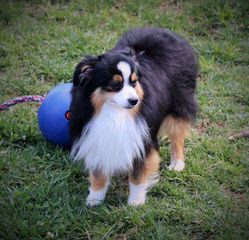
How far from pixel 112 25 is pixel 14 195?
3.18 meters

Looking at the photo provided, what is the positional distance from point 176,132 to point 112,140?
81cm

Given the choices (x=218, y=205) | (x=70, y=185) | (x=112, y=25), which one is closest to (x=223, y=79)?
(x=112, y=25)

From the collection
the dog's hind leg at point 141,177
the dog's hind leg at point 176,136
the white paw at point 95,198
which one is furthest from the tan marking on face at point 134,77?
the white paw at point 95,198

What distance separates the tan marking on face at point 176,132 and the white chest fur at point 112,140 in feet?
1.65

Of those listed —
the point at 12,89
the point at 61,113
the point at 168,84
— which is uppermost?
the point at 168,84

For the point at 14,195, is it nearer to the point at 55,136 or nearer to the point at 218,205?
the point at 55,136

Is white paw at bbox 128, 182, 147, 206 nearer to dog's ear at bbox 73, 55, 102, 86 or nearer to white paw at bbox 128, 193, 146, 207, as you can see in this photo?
white paw at bbox 128, 193, 146, 207

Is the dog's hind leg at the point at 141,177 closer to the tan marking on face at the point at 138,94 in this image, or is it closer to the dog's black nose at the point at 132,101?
the tan marking on face at the point at 138,94

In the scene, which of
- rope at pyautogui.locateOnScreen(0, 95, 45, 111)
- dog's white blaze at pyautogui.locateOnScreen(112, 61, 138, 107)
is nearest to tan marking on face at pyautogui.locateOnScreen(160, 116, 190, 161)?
dog's white blaze at pyautogui.locateOnScreen(112, 61, 138, 107)

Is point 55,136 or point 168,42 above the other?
point 168,42

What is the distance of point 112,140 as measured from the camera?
3084mm

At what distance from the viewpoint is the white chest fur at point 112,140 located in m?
3.02

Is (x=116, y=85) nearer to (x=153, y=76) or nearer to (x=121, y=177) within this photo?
(x=153, y=76)

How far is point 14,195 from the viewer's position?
3.39 m
